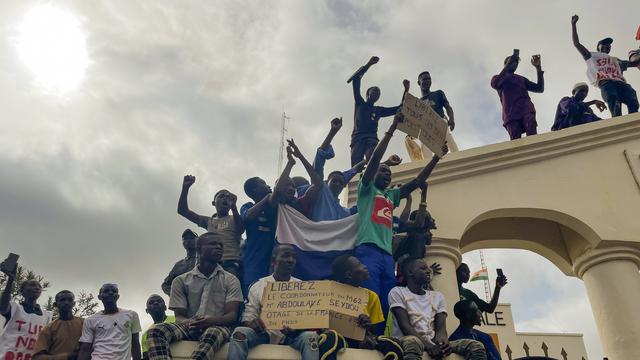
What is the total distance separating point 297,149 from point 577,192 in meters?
4.04

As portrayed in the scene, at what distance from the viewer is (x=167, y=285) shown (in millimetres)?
6809

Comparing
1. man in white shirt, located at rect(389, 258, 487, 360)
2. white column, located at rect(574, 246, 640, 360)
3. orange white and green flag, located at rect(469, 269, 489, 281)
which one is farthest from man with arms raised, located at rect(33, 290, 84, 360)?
orange white and green flag, located at rect(469, 269, 489, 281)

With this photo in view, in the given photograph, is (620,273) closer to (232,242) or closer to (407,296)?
(407,296)

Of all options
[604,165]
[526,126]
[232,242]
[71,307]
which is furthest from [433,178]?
[71,307]

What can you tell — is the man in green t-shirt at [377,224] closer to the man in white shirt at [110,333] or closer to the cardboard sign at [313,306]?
the cardboard sign at [313,306]

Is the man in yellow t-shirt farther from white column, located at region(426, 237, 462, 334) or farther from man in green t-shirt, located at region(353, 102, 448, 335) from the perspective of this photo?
white column, located at region(426, 237, 462, 334)

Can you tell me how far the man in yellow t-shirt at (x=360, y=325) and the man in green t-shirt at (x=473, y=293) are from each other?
152cm

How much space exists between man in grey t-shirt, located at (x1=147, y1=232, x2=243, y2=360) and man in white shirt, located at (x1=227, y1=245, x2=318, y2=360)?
5.4 inches

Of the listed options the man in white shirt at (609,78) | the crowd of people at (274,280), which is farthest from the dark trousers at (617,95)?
the crowd of people at (274,280)

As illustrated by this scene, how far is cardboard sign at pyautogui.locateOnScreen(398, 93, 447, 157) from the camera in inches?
265

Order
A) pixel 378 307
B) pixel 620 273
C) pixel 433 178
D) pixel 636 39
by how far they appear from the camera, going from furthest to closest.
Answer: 1. pixel 636 39
2. pixel 433 178
3. pixel 620 273
4. pixel 378 307

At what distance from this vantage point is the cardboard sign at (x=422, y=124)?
673 centimetres

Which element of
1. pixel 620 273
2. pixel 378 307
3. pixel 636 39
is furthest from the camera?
pixel 636 39

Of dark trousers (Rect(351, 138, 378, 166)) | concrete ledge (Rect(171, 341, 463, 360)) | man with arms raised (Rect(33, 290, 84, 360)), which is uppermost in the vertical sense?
dark trousers (Rect(351, 138, 378, 166))
